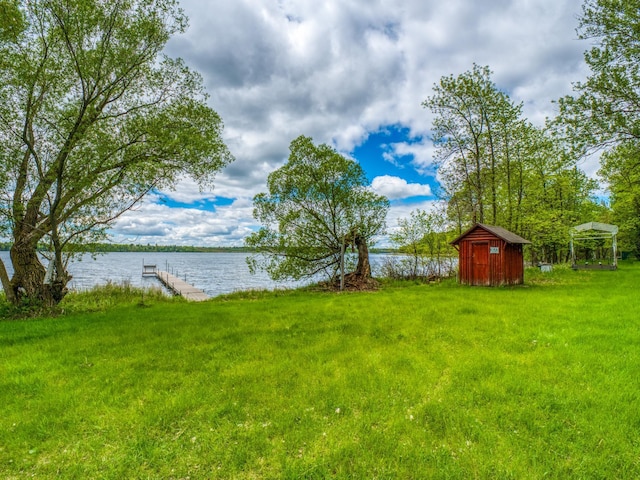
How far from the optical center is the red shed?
45.9ft

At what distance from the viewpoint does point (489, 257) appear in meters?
14.3

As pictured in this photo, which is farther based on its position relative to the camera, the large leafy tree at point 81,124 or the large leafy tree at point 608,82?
the large leafy tree at point 608,82

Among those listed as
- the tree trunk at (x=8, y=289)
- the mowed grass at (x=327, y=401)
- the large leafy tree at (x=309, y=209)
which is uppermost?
the large leafy tree at (x=309, y=209)

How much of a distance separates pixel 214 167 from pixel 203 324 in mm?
5659

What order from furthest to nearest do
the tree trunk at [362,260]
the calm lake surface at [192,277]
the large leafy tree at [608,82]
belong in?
the calm lake surface at [192,277]
the tree trunk at [362,260]
the large leafy tree at [608,82]

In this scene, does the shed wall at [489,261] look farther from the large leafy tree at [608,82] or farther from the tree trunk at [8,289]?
the tree trunk at [8,289]

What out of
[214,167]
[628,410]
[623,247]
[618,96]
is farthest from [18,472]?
[623,247]

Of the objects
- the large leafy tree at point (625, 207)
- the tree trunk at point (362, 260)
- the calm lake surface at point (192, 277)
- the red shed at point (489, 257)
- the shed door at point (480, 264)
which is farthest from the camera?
the large leafy tree at point (625, 207)

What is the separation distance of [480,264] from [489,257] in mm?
525

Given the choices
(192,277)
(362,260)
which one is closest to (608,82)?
(362,260)

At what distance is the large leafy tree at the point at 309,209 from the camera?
14516 mm

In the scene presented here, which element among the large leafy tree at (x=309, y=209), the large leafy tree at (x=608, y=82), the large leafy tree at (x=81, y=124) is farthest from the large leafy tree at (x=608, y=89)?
the large leafy tree at (x=81, y=124)

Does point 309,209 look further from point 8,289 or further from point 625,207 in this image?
point 625,207

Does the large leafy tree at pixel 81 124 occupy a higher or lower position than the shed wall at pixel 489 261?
higher
